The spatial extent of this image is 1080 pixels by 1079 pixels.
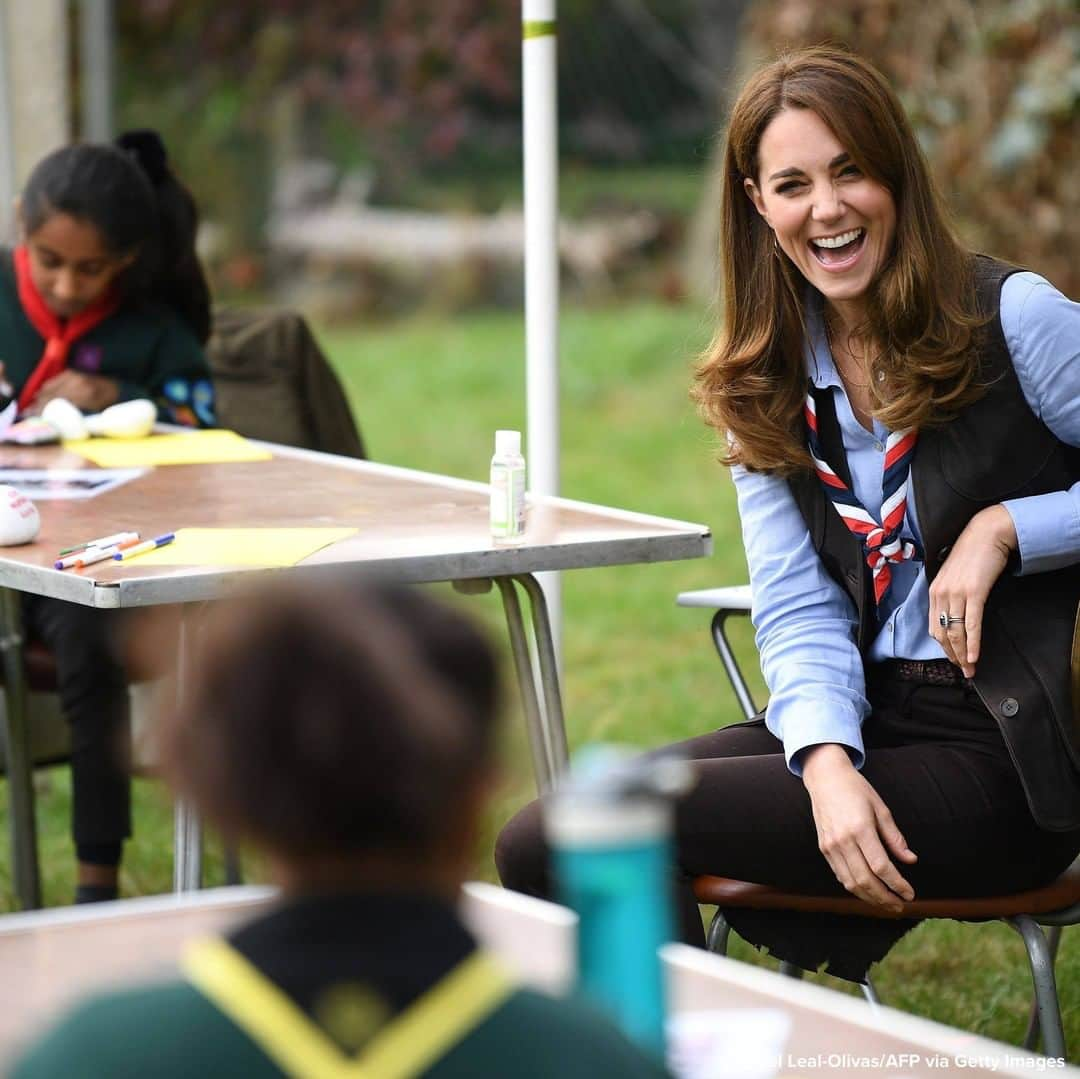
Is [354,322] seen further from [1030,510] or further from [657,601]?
[1030,510]

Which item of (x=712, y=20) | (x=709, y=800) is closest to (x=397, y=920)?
(x=709, y=800)

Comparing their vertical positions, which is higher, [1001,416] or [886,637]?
[1001,416]

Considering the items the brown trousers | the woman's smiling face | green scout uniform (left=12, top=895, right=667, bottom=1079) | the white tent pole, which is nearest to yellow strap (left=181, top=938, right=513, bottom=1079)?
green scout uniform (left=12, top=895, right=667, bottom=1079)

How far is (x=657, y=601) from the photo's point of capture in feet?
21.2

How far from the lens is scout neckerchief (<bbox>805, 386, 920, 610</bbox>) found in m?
2.44

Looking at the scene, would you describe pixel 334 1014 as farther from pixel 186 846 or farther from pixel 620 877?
pixel 186 846

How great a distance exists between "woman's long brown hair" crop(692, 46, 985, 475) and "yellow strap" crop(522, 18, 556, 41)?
78 centimetres

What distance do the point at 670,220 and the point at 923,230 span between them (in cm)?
1126

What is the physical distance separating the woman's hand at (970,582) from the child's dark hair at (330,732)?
4.72 feet

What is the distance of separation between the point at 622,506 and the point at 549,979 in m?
6.08

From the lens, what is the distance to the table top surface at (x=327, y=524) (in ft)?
8.16

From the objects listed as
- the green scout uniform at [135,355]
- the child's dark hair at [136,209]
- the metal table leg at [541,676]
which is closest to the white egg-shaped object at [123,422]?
the green scout uniform at [135,355]

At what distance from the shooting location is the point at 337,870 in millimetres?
956

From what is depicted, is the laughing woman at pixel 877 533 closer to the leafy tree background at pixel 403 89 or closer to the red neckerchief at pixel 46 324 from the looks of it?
the red neckerchief at pixel 46 324
